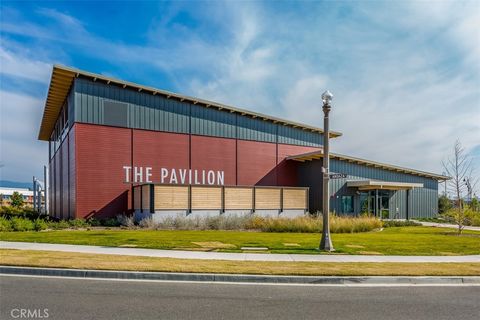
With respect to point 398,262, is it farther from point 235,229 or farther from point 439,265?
point 235,229

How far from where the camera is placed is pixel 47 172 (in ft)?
168

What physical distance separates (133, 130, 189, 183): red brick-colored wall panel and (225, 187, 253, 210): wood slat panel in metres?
5.42

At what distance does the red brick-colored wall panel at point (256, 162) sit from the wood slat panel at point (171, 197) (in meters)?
9.58

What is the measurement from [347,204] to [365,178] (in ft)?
10.9

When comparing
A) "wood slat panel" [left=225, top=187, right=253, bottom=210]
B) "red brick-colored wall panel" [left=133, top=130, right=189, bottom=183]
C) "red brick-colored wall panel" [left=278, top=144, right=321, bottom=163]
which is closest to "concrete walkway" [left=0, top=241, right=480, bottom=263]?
"wood slat panel" [left=225, top=187, right=253, bottom=210]

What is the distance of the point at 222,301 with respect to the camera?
7.79 metres

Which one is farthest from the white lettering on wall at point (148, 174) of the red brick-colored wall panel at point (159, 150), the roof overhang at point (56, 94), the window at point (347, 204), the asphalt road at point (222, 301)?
the asphalt road at point (222, 301)

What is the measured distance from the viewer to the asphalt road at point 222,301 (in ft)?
22.7

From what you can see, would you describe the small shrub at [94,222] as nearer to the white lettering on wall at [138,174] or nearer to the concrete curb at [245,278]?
the white lettering on wall at [138,174]

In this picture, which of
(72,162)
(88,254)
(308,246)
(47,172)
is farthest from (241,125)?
(47,172)

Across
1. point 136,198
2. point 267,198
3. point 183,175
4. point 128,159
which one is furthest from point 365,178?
point 128,159

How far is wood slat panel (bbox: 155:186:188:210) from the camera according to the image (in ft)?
85.7

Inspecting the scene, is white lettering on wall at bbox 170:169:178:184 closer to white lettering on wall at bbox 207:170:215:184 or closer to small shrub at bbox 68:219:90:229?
white lettering on wall at bbox 207:170:215:184

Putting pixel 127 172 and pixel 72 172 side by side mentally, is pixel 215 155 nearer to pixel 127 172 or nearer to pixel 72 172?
pixel 127 172
